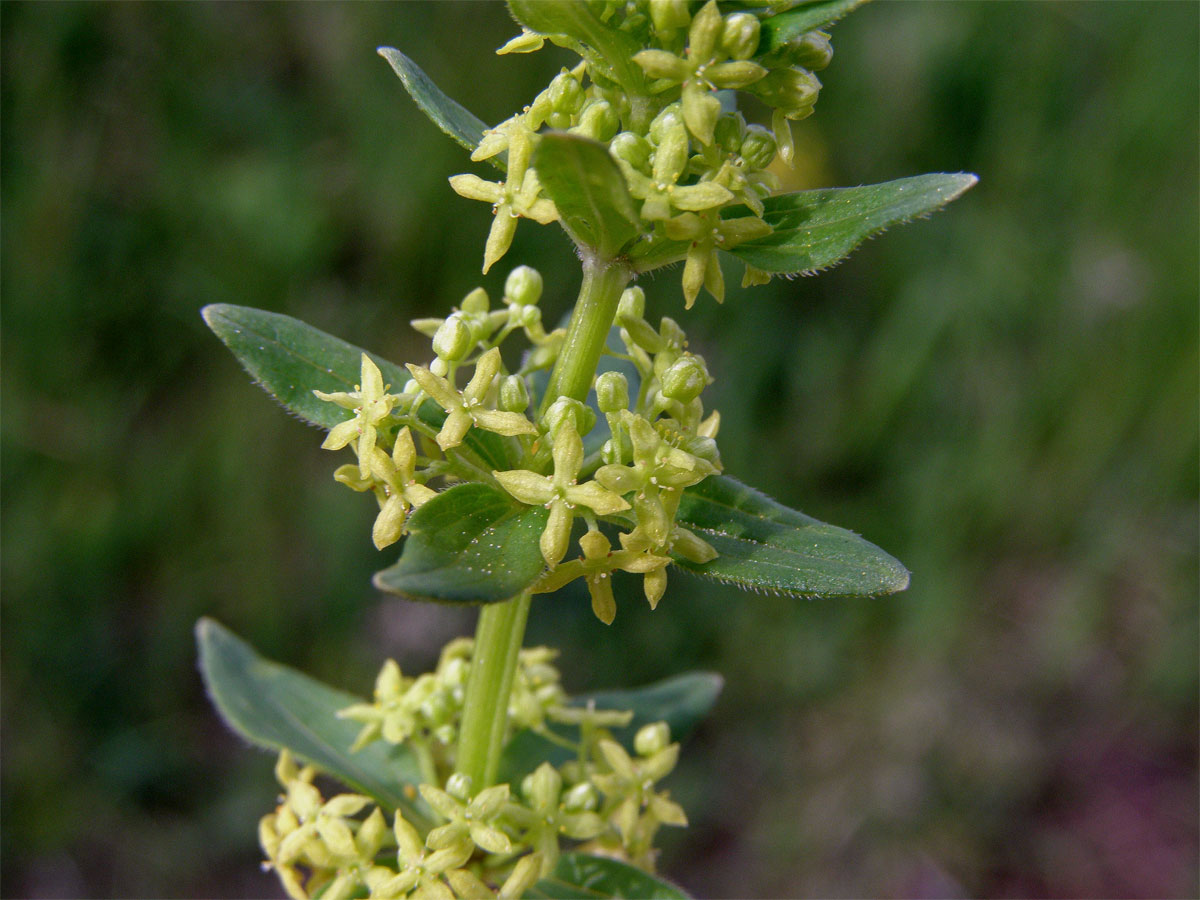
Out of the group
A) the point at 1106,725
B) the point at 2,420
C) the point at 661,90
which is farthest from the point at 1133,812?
the point at 2,420

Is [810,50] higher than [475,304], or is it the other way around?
[810,50]

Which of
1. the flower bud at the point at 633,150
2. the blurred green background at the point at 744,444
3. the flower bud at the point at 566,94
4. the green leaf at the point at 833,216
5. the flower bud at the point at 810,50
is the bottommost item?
the blurred green background at the point at 744,444

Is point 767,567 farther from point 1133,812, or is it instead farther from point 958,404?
point 1133,812

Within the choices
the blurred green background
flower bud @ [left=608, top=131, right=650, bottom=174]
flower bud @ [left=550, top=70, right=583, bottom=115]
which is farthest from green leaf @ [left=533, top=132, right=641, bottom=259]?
the blurred green background

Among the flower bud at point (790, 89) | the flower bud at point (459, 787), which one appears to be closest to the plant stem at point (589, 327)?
the flower bud at point (790, 89)

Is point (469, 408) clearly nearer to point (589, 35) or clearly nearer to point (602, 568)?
point (602, 568)

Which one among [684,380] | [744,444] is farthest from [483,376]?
[744,444]

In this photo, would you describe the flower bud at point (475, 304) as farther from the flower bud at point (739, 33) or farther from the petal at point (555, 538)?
the flower bud at point (739, 33)
